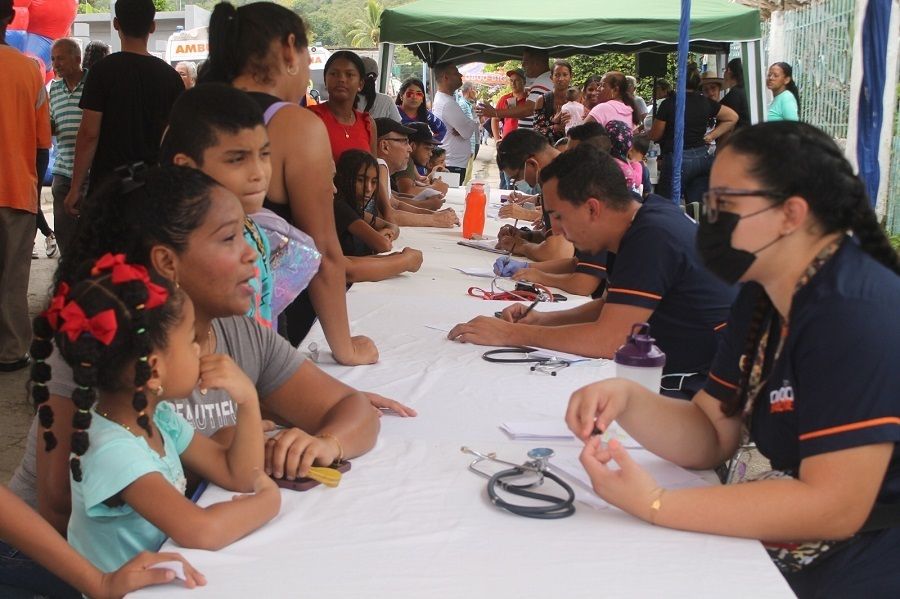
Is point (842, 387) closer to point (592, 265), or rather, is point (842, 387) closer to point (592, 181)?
point (592, 181)

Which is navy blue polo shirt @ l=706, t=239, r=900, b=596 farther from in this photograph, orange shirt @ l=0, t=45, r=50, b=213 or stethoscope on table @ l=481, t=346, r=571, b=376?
orange shirt @ l=0, t=45, r=50, b=213

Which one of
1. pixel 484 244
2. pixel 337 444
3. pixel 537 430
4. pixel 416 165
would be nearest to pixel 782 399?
pixel 537 430

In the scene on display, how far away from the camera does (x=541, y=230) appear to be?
15.7 feet

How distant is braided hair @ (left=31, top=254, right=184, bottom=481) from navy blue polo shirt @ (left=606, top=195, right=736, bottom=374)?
1.48 meters

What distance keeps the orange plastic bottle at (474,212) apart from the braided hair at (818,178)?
316cm

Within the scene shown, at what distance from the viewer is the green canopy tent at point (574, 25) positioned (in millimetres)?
7691

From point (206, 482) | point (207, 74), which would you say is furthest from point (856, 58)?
point (206, 482)

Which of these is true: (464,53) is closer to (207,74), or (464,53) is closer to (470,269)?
(470,269)

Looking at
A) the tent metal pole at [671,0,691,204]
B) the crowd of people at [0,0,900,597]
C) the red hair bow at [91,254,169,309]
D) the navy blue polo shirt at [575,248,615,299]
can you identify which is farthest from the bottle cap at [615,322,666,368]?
the tent metal pole at [671,0,691,204]

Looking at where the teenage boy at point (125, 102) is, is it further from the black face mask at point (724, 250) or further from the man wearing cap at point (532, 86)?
the man wearing cap at point (532, 86)

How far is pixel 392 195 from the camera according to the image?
6035mm

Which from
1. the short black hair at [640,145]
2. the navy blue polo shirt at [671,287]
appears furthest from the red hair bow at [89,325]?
the short black hair at [640,145]

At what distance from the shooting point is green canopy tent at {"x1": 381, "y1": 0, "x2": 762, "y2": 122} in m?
7.69

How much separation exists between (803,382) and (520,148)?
3435 millimetres
